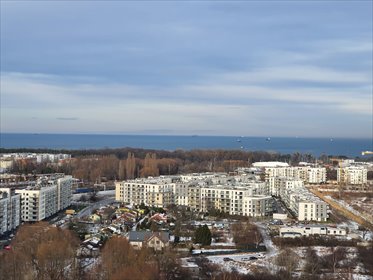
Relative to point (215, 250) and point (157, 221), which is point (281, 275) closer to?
point (215, 250)

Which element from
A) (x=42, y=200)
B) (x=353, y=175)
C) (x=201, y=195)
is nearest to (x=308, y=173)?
(x=353, y=175)

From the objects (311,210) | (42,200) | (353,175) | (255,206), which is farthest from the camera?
(353,175)

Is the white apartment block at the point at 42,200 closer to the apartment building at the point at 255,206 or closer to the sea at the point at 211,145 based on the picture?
the apartment building at the point at 255,206

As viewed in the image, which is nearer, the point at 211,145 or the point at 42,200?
the point at 42,200

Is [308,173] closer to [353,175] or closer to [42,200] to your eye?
[353,175]

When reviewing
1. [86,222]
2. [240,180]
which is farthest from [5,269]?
[240,180]

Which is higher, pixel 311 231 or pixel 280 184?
pixel 280 184
